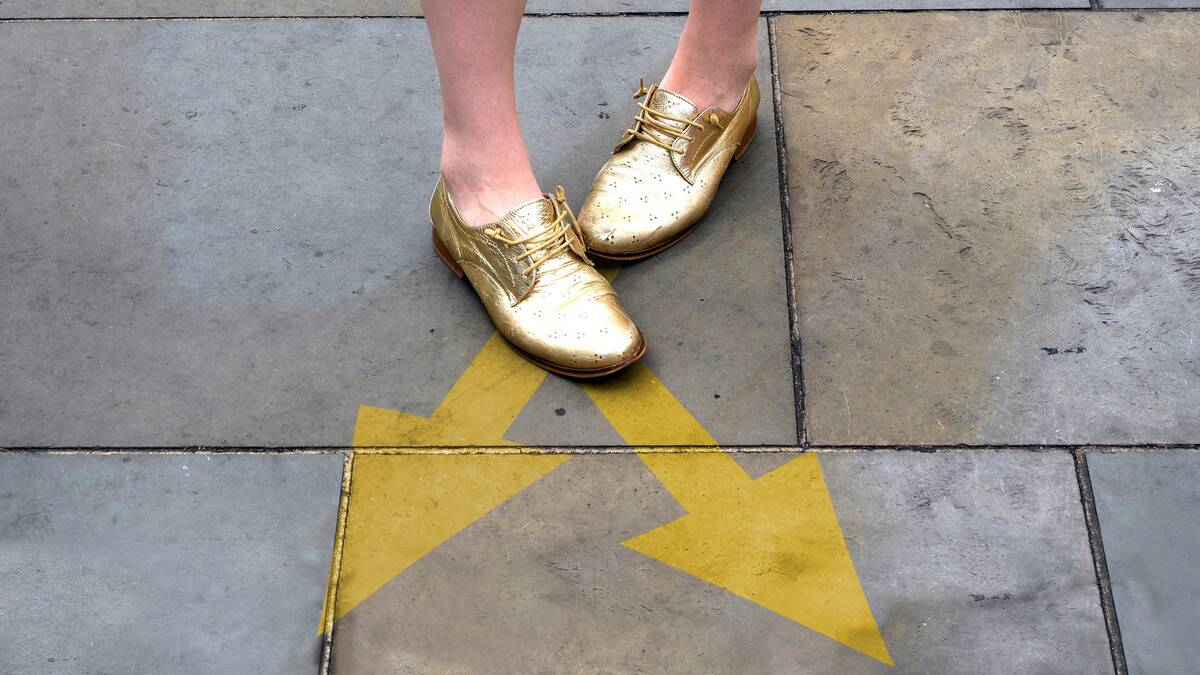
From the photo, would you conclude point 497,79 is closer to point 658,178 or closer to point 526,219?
point 526,219

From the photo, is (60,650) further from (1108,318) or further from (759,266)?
(1108,318)

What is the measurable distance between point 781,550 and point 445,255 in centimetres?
80

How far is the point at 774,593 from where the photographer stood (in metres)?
1.62

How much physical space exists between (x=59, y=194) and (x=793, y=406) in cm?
144

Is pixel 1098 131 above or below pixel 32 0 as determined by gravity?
below

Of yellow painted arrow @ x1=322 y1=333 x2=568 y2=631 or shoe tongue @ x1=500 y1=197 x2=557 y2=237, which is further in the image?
shoe tongue @ x1=500 y1=197 x2=557 y2=237

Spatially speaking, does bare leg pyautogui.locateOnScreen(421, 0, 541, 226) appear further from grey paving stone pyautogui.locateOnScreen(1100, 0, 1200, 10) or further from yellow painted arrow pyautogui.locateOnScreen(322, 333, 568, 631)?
grey paving stone pyautogui.locateOnScreen(1100, 0, 1200, 10)

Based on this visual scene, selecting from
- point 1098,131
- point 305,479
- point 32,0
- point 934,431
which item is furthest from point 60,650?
point 1098,131

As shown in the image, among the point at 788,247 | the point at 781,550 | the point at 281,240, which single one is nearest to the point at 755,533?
the point at 781,550

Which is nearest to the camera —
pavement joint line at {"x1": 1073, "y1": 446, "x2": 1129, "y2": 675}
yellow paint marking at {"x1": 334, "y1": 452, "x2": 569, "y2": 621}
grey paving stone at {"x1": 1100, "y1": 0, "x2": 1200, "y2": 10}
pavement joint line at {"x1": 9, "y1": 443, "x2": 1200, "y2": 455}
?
pavement joint line at {"x1": 1073, "y1": 446, "x2": 1129, "y2": 675}

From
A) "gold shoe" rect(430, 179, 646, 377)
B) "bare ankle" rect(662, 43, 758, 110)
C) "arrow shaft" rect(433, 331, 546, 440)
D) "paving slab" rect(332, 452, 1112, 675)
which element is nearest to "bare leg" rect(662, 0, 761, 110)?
"bare ankle" rect(662, 43, 758, 110)

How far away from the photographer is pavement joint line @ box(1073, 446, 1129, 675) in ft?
5.11

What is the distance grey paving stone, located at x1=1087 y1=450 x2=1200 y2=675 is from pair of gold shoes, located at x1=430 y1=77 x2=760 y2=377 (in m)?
0.77

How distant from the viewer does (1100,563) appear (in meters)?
1.64
